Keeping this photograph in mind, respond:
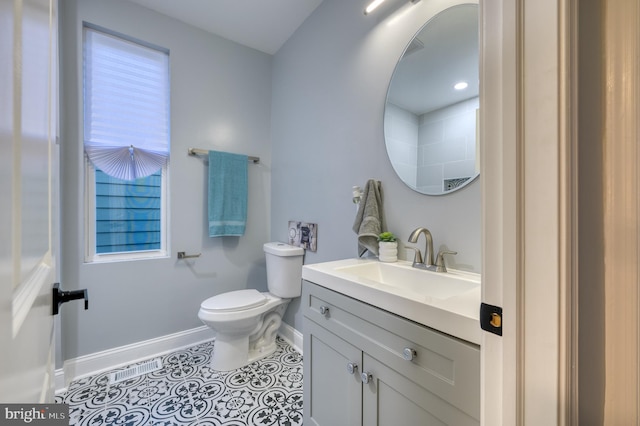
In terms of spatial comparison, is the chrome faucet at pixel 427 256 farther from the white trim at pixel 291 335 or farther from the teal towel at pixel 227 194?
the teal towel at pixel 227 194

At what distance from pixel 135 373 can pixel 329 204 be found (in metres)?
1.77

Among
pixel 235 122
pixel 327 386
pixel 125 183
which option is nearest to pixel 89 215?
pixel 125 183

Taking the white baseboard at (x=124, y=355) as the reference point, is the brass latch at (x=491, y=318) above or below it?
above

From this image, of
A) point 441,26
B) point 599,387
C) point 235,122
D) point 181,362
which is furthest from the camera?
point 235,122

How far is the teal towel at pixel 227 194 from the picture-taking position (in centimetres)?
216

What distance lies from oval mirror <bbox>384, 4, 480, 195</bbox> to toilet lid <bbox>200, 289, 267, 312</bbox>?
1.32 meters

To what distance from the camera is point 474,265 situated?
105 centimetres

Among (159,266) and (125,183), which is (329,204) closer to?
(159,266)

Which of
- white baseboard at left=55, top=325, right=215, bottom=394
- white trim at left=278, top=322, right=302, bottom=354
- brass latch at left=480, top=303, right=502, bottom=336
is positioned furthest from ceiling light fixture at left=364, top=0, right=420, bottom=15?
white baseboard at left=55, top=325, right=215, bottom=394

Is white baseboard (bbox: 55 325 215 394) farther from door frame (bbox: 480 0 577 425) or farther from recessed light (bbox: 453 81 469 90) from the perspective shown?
recessed light (bbox: 453 81 469 90)

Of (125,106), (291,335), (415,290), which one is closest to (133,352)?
(291,335)

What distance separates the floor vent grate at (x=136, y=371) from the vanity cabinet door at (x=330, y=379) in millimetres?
1279

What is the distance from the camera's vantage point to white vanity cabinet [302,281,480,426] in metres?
0.64

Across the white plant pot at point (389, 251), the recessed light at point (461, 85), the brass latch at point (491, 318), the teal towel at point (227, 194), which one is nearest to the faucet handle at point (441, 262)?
the white plant pot at point (389, 251)
